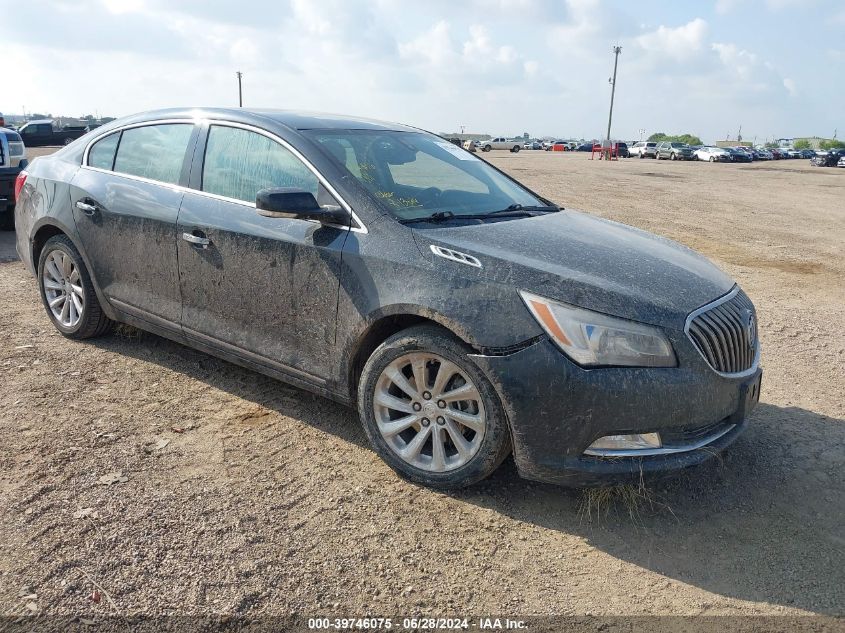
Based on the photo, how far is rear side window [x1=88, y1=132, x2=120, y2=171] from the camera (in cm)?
491

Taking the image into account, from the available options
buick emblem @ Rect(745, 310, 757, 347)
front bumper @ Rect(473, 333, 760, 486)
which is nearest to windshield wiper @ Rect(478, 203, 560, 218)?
front bumper @ Rect(473, 333, 760, 486)

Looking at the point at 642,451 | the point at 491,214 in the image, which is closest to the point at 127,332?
the point at 491,214

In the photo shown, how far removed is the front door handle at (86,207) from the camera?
4.77 meters

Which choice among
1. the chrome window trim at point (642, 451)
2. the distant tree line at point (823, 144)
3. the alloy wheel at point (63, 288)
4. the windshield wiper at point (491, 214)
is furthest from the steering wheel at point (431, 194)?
the distant tree line at point (823, 144)

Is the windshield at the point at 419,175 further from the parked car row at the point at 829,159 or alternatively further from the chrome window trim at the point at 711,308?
the parked car row at the point at 829,159

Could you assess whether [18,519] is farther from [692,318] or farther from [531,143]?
[531,143]

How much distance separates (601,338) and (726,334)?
2.36 ft

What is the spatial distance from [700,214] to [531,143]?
82.2 metres

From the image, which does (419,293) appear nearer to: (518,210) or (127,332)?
(518,210)

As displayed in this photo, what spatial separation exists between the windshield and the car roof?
4.0 inches

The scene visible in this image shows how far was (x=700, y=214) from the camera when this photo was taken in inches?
615

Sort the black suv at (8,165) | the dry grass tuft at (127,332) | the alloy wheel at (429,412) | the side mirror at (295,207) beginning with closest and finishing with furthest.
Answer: the alloy wheel at (429,412) < the side mirror at (295,207) < the dry grass tuft at (127,332) < the black suv at (8,165)

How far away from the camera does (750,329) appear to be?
3.55 meters

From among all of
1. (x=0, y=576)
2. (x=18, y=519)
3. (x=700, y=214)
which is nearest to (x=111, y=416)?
(x=18, y=519)
